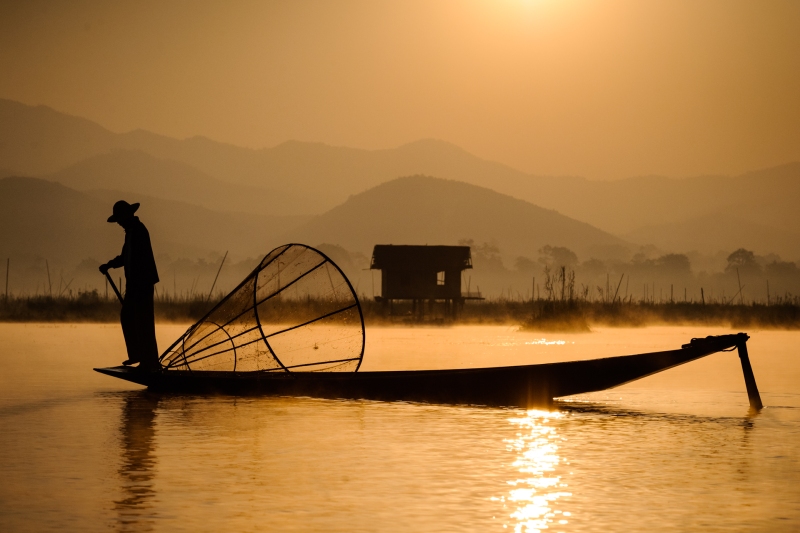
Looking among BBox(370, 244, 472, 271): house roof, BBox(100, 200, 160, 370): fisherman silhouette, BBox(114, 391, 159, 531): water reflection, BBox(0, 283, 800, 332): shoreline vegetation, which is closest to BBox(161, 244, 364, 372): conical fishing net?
BBox(100, 200, 160, 370): fisherman silhouette

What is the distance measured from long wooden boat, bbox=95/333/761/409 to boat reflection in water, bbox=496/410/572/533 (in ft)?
2.86

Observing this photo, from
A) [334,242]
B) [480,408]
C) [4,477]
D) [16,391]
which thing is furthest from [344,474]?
[334,242]

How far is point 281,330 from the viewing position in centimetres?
2228

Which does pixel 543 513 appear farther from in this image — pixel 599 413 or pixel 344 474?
pixel 599 413

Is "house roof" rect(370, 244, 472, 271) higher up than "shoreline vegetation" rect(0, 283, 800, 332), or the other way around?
"house roof" rect(370, 244, 472, 271)

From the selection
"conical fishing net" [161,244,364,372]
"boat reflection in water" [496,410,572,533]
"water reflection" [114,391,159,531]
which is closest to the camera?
"boat reflection in water" [496,410,572,533]

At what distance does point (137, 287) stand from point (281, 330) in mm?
8645

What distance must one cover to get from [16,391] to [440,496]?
913 cm

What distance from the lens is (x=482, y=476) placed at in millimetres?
8500

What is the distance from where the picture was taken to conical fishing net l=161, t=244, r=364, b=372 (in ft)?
51.1

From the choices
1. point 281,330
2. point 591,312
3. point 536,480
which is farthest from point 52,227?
point 536,480

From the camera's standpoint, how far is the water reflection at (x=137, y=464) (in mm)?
7078

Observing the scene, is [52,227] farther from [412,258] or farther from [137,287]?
[137,287]

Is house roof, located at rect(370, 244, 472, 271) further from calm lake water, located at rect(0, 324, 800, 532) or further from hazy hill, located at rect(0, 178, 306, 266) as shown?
hazy hill, located at rect(0, 178, 306, 266)
